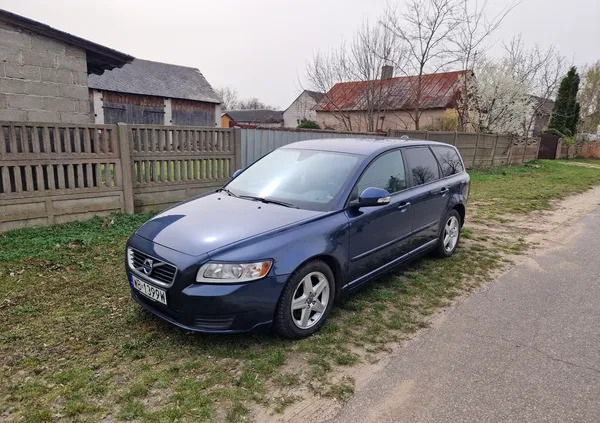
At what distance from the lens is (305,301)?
126 inches

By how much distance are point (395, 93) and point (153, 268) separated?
20.5 meters

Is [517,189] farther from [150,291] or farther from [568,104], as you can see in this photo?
[568,104]

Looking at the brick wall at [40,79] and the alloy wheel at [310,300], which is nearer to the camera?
the alloy wheel at [310,300]

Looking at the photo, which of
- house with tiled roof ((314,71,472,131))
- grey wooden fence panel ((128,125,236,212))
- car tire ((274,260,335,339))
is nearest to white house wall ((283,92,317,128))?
house with tiled roof ((314,71,472,131))

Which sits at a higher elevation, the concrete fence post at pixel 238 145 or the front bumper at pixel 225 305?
the concrete fence post at pixel 238 145

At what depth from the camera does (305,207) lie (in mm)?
3523

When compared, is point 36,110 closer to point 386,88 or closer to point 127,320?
point 127,320

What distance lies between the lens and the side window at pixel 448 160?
207 inches

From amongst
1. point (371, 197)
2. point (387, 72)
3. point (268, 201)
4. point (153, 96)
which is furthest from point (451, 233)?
point (153, 96)

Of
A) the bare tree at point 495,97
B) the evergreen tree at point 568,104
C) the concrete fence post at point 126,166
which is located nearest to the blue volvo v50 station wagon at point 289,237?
the concrete fence post at point 126,166

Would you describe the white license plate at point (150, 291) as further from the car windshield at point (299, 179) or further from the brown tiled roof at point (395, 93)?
the brown tiled roof at point (395, 93)

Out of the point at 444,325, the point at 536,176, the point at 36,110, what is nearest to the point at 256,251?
the point at 444,325

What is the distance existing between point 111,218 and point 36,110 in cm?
240

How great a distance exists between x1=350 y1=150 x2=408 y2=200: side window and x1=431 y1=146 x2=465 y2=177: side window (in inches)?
41.6
